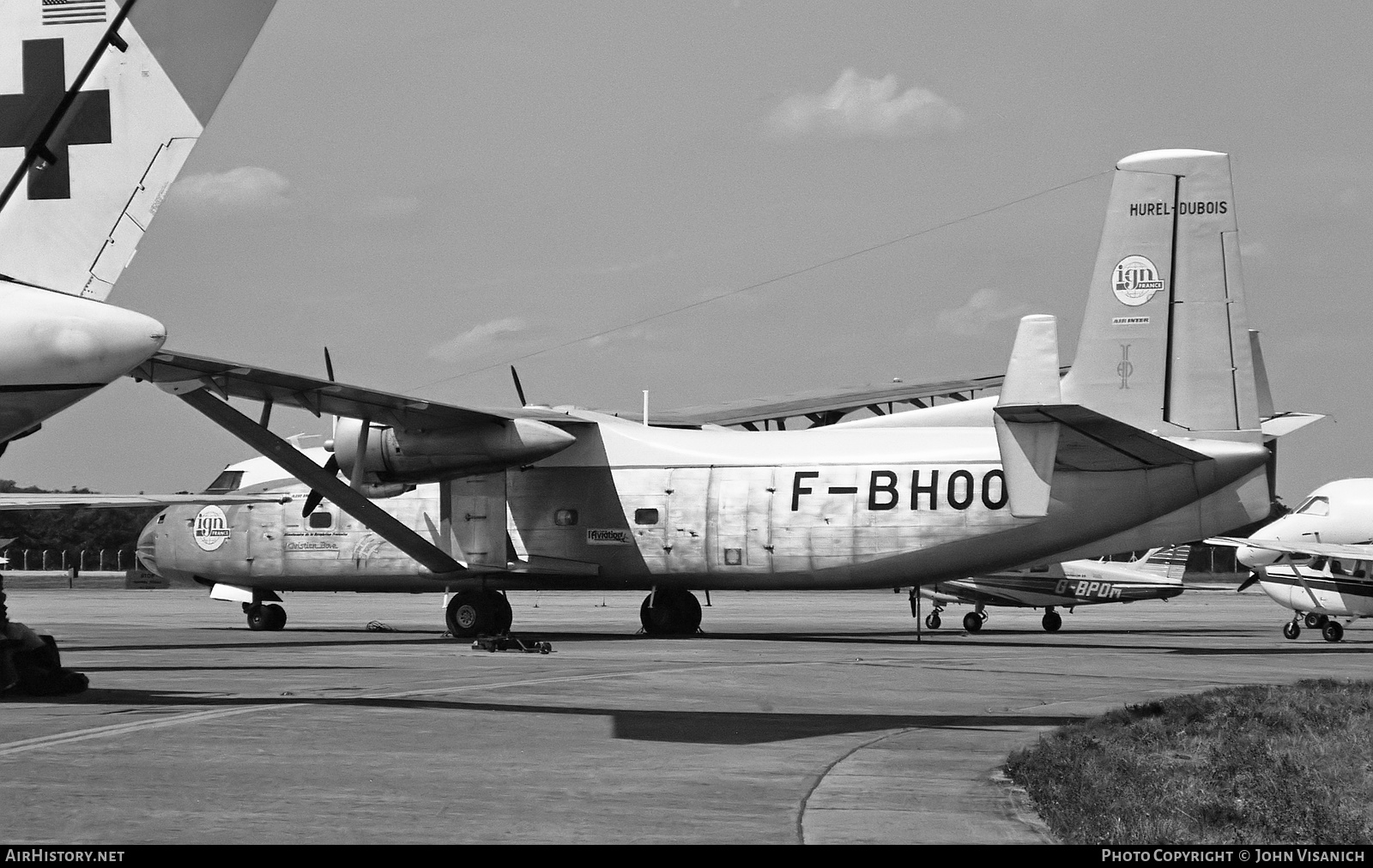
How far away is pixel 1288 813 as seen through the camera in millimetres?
8500

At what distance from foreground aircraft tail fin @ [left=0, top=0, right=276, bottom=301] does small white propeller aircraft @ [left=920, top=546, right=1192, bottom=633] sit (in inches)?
1006

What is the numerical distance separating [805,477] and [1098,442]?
6.63 metres

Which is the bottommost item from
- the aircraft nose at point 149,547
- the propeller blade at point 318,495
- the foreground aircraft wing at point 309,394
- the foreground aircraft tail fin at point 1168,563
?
the foreground aircraft tail fin at point 1168,563

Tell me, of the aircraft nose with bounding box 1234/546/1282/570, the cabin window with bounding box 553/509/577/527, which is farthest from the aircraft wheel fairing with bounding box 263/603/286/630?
the aircraft nose with bounding box 1234/546/1282/570

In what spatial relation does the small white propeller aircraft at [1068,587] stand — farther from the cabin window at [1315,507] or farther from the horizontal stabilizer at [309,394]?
the horizontal stabilizer at [309,394]

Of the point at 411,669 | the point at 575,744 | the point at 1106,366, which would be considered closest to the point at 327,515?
the point at 411,669

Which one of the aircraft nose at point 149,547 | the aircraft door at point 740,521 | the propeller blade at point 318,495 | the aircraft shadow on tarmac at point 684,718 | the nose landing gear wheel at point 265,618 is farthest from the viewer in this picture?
the aircraft nose at point 149,547

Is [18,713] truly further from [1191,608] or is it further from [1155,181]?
[1191,608]

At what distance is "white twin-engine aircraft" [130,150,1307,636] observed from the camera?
2098 cm

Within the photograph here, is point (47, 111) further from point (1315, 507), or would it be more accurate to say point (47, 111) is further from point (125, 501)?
point (1315, 507)

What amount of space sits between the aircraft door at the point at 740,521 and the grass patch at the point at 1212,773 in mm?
12278

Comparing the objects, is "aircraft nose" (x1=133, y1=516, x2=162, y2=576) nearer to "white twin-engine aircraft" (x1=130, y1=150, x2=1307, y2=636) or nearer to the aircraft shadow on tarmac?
"white twin-engine aircraft" (x1=130, y1=150, x2=1307, y2=636)

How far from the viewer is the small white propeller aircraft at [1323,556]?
29.1 m

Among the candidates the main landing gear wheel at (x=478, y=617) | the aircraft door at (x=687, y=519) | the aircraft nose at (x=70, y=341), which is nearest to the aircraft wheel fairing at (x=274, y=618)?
the main landing gear wheel at (x=478, y=617)
